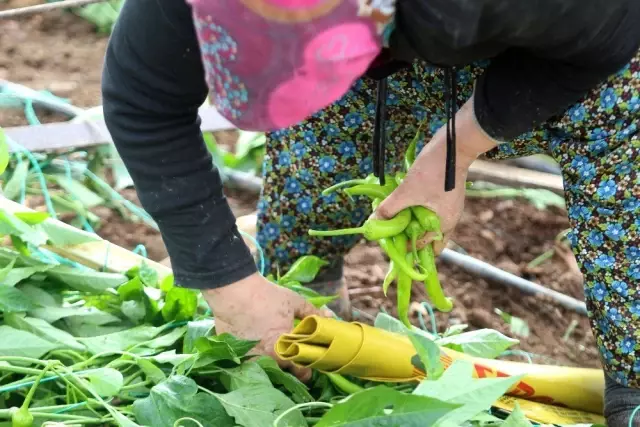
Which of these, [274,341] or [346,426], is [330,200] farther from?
[346,426]

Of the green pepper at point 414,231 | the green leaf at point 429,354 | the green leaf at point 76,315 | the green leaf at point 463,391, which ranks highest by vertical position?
the green pepper at point 414,231

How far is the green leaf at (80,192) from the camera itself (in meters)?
1.58

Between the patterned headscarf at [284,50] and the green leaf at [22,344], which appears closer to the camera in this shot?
the patterned headscarf at [284,50]

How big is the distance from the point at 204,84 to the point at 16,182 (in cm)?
80

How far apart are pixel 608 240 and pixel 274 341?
392 mm

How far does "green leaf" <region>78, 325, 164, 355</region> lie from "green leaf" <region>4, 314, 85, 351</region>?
1cm

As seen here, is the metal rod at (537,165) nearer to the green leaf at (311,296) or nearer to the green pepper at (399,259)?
the green leaf at (311,296)

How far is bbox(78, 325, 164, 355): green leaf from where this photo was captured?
1019 mm

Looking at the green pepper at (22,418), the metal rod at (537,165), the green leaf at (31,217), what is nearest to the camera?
the green pepper at (22,418)

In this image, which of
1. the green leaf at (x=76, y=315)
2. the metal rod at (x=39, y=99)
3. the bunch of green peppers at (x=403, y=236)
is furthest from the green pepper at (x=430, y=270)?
the metal rod at (x=39, y=99)

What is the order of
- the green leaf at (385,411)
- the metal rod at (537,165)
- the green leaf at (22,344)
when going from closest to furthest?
1. the green leaf at (385,411)
2. the green leaf at (22,344)
3. the metal rod at (537,165)

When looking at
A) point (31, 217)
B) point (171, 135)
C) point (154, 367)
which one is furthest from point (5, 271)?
point (171, 135)

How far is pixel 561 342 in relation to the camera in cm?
136

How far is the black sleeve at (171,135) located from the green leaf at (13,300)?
8.8 inches
